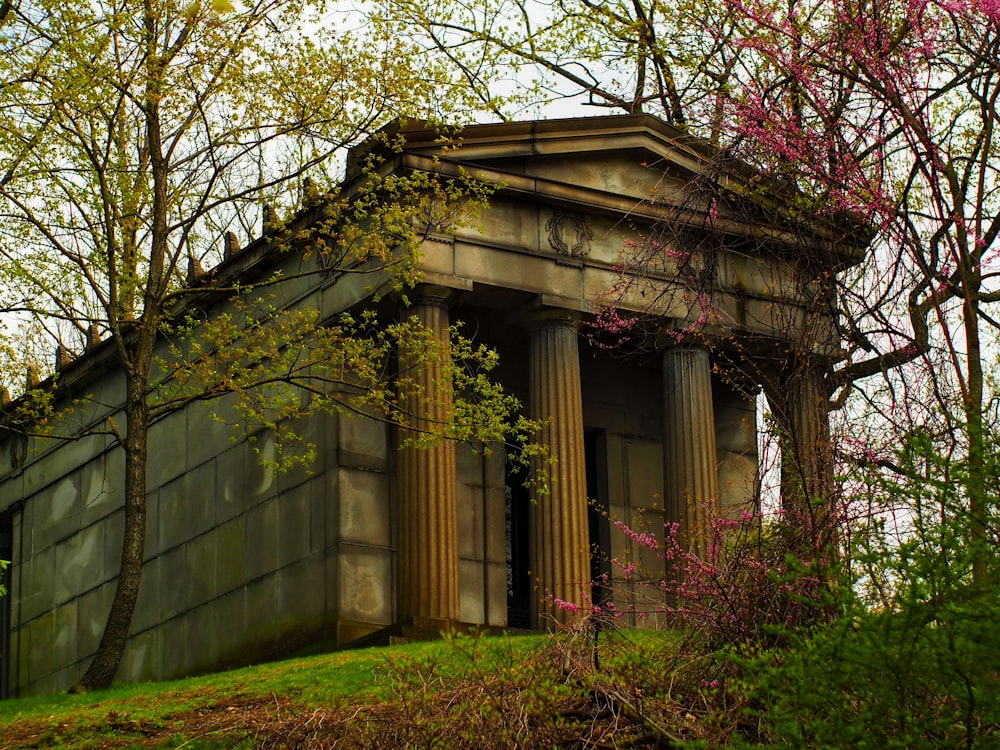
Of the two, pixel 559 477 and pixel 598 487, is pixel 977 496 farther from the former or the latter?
pixel 598 487

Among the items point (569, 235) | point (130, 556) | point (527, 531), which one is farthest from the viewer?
point (527, 531)

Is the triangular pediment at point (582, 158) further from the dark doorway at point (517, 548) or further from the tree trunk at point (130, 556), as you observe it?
the tree trunk at point (130, 556)

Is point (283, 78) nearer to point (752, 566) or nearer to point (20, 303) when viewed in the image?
point (20, 303)

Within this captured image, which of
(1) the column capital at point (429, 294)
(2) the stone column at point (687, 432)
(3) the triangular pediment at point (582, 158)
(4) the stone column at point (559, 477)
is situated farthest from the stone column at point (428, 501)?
(2) the stone column at point (687, 432)

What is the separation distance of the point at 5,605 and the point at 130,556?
15.3 m

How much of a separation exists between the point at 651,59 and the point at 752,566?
2441 centimetres

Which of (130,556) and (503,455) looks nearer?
(130,556)

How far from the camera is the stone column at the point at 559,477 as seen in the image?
83.1 ft

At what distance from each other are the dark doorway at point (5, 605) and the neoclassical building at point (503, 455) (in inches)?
178

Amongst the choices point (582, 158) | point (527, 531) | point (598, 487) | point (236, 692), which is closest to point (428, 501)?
point (527, 531)

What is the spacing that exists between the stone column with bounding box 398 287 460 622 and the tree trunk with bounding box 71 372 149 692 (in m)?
3.88

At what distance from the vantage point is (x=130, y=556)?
75.5 feet

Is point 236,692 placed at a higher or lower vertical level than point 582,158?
lower

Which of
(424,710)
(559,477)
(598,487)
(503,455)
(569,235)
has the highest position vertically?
(569,235)
